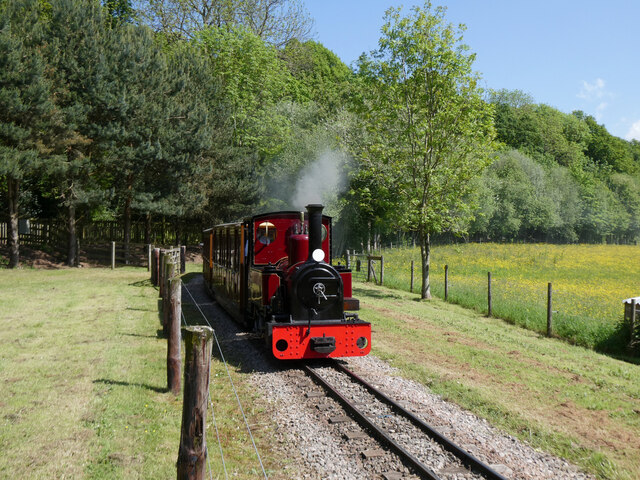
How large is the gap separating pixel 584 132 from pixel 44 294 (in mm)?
112229

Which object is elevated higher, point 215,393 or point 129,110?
point 129,110

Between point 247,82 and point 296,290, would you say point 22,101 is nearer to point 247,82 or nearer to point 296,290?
point 296,290

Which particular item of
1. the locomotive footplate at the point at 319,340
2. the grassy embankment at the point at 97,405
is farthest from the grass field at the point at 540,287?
the grassy embankment at the point at 97,405

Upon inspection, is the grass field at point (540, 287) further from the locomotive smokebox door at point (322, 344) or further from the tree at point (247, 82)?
the tree at point (247, 82)

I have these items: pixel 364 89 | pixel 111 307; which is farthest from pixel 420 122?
pixel 111 307

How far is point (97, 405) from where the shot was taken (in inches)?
269

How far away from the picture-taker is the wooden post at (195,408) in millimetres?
4344

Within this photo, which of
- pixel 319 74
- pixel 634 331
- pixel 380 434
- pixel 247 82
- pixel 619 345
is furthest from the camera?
pixel 319 74

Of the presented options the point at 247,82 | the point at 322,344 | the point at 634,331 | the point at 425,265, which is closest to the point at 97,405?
the point at 322,344

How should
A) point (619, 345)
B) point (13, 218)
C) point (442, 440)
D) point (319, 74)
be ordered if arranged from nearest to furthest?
1. point (442, 440)
2. point (619, 345)
3. point (13, 218)
4. point (319, 74)

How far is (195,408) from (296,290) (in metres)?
4.41

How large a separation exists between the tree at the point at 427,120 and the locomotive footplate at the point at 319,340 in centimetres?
1113

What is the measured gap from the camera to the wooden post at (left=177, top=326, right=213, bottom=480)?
14.3 feet

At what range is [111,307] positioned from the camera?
14.8 meters
